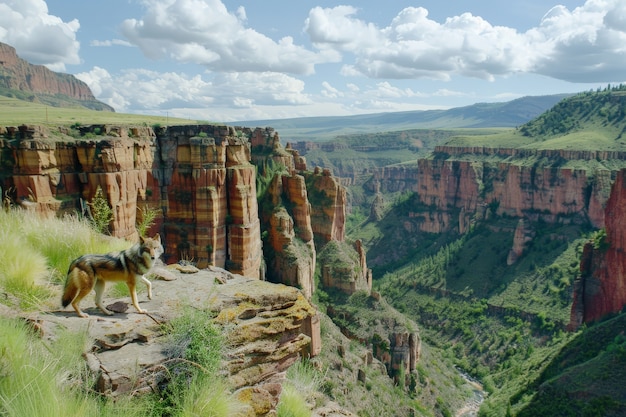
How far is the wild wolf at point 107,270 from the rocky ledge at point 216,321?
0.44m

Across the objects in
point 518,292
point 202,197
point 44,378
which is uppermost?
point 44,378

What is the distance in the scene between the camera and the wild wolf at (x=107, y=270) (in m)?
10.7

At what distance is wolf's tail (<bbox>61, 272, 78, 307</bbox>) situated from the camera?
35.1ft

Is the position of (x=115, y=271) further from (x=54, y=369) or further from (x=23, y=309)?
(x=54, y=369)

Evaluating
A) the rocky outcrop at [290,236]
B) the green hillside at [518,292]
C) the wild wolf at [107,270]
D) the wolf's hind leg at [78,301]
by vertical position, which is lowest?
the green hillside at [518,292]

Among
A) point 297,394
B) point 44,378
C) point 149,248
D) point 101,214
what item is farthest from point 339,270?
point 44,378

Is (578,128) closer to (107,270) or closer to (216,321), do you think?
(216,321)

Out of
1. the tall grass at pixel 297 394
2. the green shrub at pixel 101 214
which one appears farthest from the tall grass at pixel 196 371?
the green shrub at pixel 101 214

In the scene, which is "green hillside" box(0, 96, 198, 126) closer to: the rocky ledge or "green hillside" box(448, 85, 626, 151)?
the rocky ledge

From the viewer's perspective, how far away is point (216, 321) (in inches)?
429

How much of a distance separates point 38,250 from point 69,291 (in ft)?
8.98

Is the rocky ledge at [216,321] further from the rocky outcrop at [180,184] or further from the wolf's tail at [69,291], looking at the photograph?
the rocky outcrop at [180,184]

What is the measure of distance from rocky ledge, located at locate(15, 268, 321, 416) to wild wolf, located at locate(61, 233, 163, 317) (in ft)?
1.44

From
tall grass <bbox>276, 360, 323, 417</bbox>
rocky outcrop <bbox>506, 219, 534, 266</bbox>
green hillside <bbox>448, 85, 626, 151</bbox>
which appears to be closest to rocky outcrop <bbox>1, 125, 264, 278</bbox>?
tall grass <bbox>276, 360, 323, 417</bbox>
